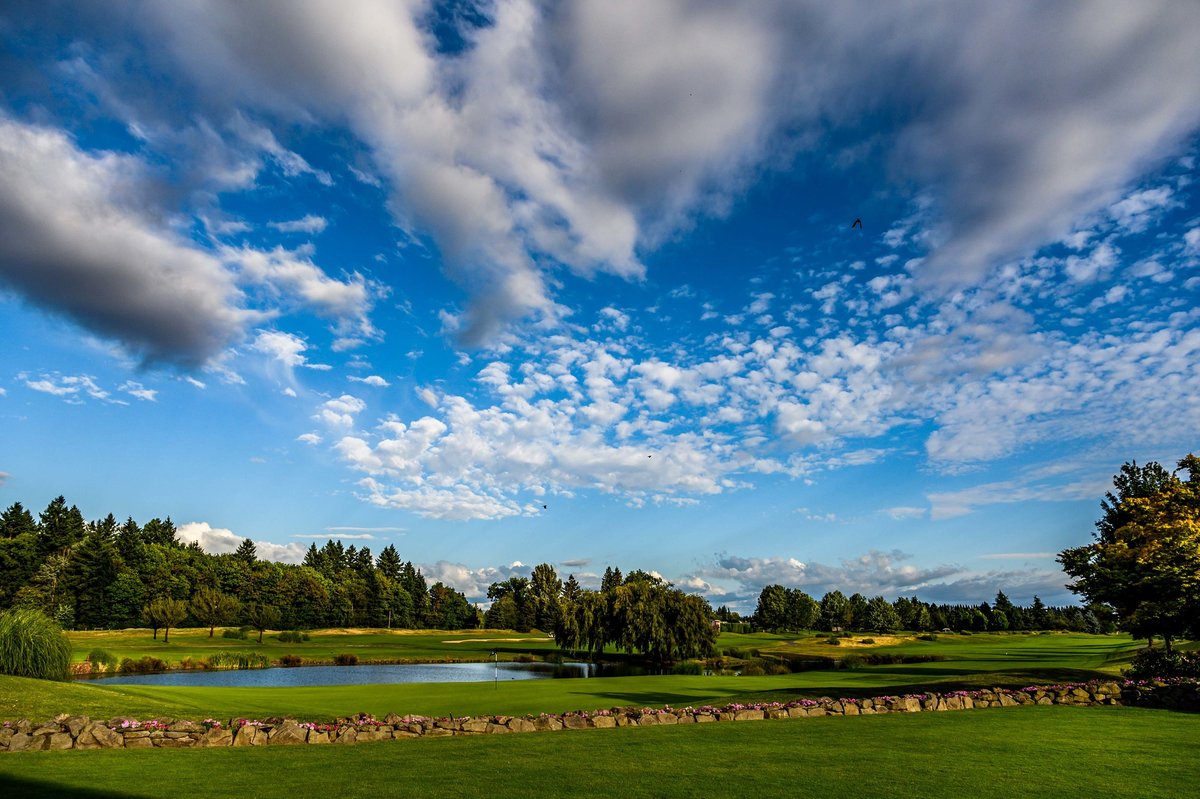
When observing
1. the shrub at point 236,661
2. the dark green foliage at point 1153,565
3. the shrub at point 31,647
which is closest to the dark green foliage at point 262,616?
the shrub at point 236,661

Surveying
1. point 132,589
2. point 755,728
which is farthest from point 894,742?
point 132,589

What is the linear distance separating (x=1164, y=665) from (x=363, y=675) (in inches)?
2003

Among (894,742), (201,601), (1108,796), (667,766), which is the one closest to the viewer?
(1108,796)

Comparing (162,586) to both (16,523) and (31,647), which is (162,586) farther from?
(31,647)

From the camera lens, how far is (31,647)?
21.8 metres

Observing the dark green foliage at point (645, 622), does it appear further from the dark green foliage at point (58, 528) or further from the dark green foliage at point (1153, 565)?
the dark green foliage at point (58, 528)

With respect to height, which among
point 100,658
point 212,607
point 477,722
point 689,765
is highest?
point 212,607

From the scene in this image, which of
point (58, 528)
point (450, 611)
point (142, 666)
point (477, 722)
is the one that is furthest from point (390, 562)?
point (477, 722)

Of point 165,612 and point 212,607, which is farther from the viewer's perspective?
point 212,607

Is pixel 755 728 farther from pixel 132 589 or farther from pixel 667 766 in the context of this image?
pixel 132 589

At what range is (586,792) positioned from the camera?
8.88 m

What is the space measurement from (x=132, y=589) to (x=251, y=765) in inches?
4454

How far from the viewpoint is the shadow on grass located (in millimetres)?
8531

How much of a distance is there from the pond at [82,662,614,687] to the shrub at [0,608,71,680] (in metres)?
20.5
